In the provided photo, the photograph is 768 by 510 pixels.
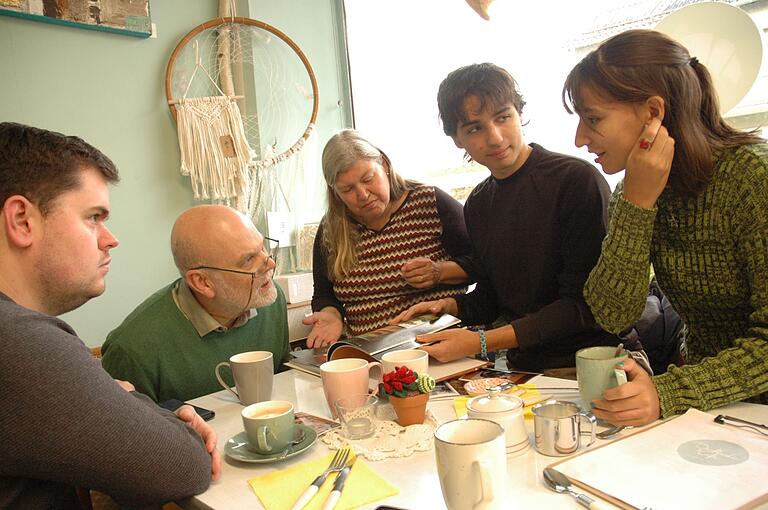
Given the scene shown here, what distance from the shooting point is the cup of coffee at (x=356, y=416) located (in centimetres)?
105

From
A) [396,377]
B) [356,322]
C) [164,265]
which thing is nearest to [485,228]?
[356,322]

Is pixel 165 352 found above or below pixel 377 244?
below

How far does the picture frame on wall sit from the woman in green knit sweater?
2265 mm

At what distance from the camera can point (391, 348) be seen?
1.41m

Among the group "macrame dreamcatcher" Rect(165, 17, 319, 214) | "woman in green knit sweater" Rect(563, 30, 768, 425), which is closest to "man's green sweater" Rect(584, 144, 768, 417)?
"woman in green knit sweater" Rect(563, 30, 768, 425)

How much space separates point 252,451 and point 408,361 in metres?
0.35

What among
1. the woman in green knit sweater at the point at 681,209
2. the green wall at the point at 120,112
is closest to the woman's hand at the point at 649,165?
the woman in green knit sweater at the point at 681,209

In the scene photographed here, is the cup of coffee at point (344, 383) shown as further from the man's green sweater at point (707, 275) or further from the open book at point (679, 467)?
the man's green sweater at point (707, 275)

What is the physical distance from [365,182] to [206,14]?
5.49 ft

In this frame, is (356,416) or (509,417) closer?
(509,417)

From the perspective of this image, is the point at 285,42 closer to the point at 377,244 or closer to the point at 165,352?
the point at 377,244

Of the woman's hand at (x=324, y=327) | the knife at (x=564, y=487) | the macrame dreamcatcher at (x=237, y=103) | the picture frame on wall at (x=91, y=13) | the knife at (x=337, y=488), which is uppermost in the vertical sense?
the picture frame on wall at (x=91, y=13)

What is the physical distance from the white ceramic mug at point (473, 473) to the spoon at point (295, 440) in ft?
1.14

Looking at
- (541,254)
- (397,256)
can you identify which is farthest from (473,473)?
(397,256)
